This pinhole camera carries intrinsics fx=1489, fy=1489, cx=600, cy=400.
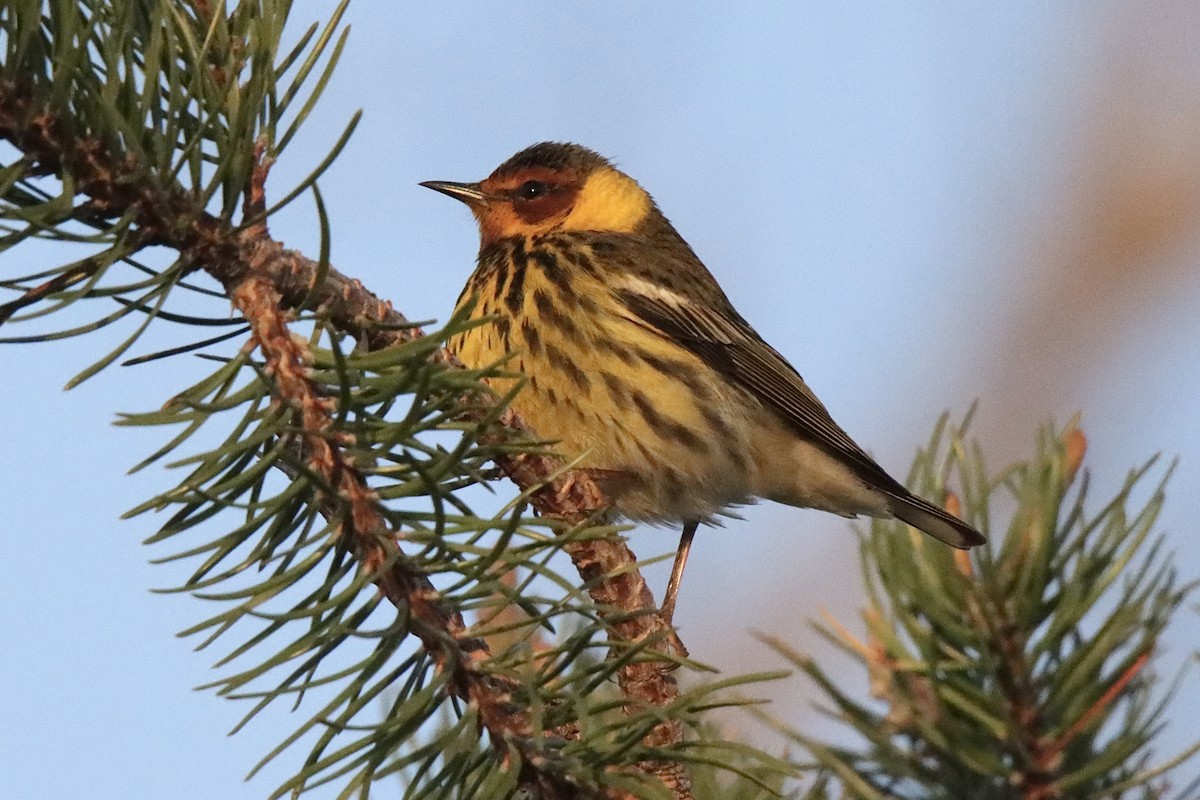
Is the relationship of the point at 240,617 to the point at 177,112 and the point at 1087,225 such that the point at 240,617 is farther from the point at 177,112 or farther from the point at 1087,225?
the point at 1087,225

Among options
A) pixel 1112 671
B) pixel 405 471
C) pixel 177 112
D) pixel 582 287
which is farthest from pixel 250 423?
pixel 582 287

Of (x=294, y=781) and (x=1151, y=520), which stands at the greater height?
(x=1151, y=520)

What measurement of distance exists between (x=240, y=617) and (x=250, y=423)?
196mm

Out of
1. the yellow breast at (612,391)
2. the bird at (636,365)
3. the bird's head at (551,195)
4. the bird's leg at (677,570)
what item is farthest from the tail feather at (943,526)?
the bird's head at (551,195)

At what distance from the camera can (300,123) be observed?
1500 millimetres

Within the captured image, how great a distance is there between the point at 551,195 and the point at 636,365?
83 cm

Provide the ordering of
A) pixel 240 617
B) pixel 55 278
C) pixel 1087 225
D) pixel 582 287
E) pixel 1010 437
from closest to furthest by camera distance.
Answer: pixel 240 617 → pixel 55 278 → pixel 582 287 → pixel 1010 437 → pixel 1087 225

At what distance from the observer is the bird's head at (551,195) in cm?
396

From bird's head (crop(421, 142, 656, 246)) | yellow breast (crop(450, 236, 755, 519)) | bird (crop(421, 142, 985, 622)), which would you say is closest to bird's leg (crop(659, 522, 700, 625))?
bird (crop(421, 142, 985, 622))

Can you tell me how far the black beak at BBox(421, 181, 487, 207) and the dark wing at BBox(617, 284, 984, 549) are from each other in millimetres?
538

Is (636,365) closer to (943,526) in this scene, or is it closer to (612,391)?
(612,391)

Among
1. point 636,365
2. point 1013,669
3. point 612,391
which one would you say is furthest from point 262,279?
point 636,365

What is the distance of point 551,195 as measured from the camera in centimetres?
411

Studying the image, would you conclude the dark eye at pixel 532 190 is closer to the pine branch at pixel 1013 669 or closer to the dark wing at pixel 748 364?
the dark wing at pixel 748 364
